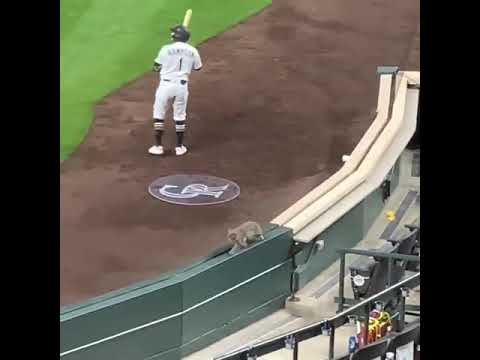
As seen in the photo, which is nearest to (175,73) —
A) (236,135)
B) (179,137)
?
(179,137)

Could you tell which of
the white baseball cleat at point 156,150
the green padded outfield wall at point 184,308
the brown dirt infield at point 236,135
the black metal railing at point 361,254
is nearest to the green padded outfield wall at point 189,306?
the green padded outfield wall at point 184,308

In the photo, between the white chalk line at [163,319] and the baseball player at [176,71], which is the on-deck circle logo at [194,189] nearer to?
the baseball player at [176,71]

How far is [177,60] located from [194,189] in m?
1.17

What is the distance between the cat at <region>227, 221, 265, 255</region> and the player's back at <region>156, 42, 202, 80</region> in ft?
7.65

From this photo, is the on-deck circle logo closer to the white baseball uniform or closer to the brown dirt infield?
the brown dirt infield

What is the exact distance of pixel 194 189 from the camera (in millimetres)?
7945

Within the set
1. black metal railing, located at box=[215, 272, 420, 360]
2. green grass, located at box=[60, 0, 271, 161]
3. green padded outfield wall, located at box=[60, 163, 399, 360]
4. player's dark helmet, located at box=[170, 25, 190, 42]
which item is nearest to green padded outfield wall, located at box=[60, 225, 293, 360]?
green padded outfield wall, located at box=[60, 163, 399, 360]

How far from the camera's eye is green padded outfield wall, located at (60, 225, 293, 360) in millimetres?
5516

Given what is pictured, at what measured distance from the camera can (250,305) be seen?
660cm

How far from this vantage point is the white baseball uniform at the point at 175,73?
8281 millimetres

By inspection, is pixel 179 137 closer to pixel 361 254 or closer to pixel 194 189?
pixel 194 189
